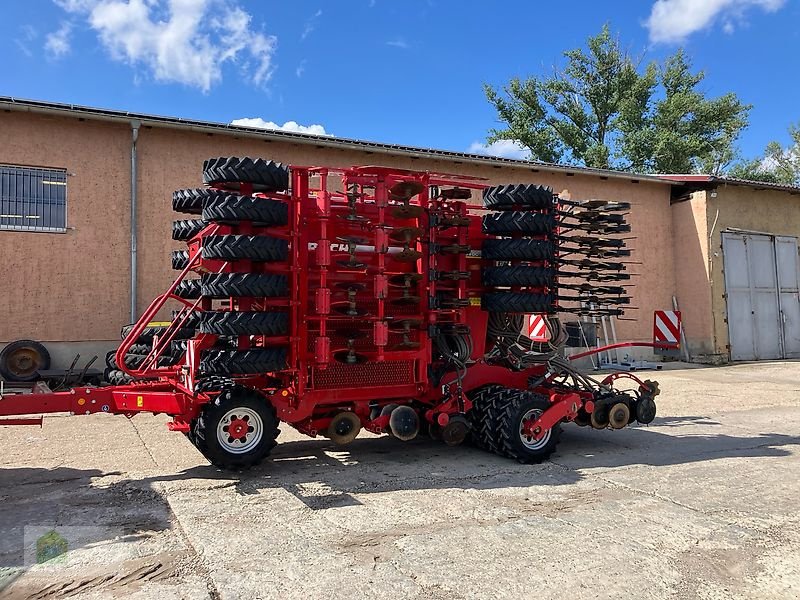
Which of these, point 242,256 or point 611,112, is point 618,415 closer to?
point 242,256

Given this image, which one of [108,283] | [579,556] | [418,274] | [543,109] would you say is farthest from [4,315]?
[543,109]

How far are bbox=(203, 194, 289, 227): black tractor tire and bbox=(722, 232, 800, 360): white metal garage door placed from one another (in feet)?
50.7

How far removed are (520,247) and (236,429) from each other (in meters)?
3.28

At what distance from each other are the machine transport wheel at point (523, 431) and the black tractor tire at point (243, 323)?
7.78 feet

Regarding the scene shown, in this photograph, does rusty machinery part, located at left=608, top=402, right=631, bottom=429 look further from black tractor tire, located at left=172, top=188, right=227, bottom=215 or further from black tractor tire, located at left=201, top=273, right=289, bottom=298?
black tractor tire, located at left=172, top=188, right=227, bottom=215

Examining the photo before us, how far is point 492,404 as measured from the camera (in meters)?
6.58

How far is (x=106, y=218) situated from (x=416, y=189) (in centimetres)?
798

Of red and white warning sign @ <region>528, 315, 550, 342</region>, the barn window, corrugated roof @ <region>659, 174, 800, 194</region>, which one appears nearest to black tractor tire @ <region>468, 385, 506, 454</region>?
red and white warning sign @ <region>528, 315, 550, 342</region>

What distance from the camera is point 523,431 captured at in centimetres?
646

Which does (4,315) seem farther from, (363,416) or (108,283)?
(363,416)

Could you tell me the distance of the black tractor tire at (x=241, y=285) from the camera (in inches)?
216

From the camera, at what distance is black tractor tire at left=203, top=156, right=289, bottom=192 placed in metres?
5.77

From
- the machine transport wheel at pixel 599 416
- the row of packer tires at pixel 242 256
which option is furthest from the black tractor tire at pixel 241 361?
the machine transport wheel at pixel 599 416

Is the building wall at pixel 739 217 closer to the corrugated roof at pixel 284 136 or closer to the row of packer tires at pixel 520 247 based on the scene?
the corrugated roof at pixel 284 136
